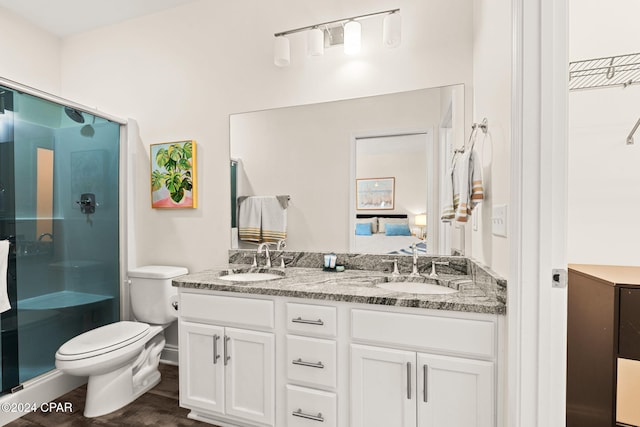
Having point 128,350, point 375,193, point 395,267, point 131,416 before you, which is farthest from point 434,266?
point 131,416

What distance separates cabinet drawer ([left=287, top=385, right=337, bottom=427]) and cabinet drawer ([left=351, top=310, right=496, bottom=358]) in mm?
338

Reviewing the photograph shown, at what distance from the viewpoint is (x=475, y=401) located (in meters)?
1.29

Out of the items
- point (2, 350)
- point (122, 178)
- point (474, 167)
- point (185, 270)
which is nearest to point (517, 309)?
point (474, 167)

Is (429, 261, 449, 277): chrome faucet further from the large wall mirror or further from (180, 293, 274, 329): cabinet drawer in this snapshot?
(180, 293, 274, 329): cabinet drawer

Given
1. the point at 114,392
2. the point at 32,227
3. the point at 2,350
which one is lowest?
the point at 114,392

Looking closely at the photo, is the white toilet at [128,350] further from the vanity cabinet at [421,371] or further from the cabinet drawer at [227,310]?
the vanity cabinet at [421,371]

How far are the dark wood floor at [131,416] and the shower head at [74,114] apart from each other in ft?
5.93

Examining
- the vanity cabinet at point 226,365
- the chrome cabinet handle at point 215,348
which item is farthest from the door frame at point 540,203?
the chrome cabinet handle at point 215,348

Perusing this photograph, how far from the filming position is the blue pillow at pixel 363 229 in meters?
2.02

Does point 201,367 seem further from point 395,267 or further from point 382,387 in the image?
point 395,267

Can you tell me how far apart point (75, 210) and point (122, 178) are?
1.41 feet

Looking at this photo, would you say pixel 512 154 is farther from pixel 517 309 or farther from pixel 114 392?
pixel 114 392

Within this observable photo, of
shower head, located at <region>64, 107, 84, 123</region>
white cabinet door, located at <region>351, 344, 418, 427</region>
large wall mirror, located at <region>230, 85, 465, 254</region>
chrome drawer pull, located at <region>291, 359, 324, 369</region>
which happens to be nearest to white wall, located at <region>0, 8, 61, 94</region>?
shower head, located at <region>64, 107, 84, 123</region>

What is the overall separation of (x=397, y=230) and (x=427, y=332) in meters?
0.73
